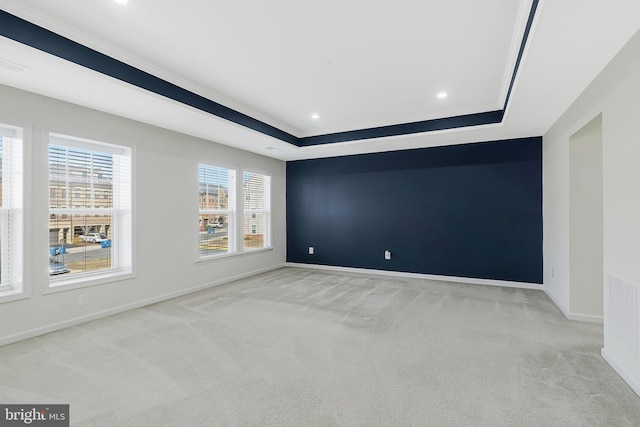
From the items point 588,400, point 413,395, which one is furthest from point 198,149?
point 588,400

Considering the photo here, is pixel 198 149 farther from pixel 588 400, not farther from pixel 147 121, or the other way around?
pixel 588 400

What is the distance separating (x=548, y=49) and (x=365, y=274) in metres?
4.63

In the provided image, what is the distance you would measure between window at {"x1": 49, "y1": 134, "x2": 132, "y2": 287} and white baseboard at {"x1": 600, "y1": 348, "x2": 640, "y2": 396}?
16.6ft

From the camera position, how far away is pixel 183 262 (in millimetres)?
4652

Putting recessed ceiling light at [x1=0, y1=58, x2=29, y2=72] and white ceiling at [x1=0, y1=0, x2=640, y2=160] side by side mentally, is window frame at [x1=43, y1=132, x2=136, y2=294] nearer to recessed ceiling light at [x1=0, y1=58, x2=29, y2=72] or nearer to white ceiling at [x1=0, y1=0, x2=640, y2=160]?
white ceiling at [x1=0, y1=0, x2=640, y2=160]

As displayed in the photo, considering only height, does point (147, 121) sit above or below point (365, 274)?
above

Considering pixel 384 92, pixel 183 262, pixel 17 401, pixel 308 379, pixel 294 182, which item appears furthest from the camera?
pixel 294 182

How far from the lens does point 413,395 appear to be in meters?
2.07

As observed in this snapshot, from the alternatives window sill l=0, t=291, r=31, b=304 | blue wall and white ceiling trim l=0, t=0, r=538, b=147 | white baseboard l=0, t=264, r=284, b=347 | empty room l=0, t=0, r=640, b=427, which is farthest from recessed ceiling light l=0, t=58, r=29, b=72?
white baseboard l=0, t=264, r=284, b=347

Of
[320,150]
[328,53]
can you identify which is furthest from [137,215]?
[320,150]

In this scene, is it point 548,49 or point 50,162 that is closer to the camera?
point 548,49

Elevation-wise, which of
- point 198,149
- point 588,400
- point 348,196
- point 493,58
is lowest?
point 588,400

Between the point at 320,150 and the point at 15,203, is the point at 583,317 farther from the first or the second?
the point at 15,203

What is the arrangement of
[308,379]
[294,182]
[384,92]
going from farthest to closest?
1. [294,182]
2. [384,92]
3. [308,379]
